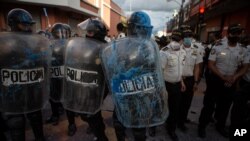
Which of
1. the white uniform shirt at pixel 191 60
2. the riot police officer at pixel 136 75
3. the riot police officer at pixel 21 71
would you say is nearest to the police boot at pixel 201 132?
the white uniform shirt at pixel 191 60

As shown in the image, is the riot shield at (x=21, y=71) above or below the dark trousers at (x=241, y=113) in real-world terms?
above

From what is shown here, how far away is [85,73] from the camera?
2.21m

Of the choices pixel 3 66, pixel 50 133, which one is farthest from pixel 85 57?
pixel 50 133

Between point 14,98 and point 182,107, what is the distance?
276 cm

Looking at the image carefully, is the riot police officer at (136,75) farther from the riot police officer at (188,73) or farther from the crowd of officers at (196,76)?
the riot police officer at (188,73)

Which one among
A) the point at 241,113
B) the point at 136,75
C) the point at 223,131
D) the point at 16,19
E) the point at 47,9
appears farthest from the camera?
the point at 47,9

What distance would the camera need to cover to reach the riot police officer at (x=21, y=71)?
2141mm

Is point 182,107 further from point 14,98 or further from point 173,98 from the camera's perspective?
point 14,98

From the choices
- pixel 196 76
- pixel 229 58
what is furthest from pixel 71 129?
pixel 229 58

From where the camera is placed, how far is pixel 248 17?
9.97m

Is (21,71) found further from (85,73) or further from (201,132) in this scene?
(201,132)

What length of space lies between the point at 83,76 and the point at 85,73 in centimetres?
4

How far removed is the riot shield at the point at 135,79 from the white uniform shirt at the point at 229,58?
6.43 ft

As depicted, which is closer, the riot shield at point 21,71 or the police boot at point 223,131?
the riot shield at point 21,71
